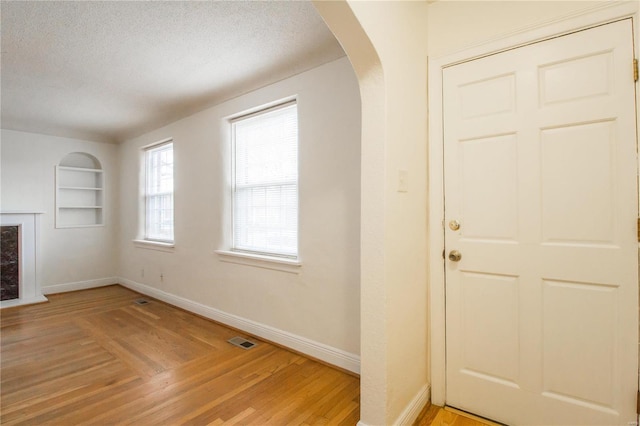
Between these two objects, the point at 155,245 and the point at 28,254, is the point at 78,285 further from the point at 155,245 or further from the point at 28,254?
the point at 155,245

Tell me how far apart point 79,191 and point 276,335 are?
465 centimetres

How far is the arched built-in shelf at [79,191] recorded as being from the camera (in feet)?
16.7

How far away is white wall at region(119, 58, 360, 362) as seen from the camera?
2.46 meters

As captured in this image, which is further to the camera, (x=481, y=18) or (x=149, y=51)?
(x=149, y=51)

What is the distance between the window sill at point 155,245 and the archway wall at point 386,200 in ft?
11.2

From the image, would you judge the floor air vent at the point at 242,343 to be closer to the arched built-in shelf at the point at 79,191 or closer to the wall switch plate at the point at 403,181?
the wall switch plate at the point at 403,181

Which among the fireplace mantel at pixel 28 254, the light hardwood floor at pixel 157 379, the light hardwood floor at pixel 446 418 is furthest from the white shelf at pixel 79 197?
the light hardwood floor at pixel 446 418

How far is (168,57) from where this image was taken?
103 inches

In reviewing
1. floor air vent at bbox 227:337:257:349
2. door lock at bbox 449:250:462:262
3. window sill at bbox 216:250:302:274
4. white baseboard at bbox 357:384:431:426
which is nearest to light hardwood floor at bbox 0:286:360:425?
floor air vent at bbox 227:337:257:349

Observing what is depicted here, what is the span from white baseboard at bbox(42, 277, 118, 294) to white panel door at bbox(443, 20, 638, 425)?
5.72m

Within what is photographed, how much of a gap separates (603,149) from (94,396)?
3.36 meters

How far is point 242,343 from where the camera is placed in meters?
2.96

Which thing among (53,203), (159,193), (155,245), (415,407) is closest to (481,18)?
(415,407)

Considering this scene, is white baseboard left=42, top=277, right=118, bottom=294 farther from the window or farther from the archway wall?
the archway wall
